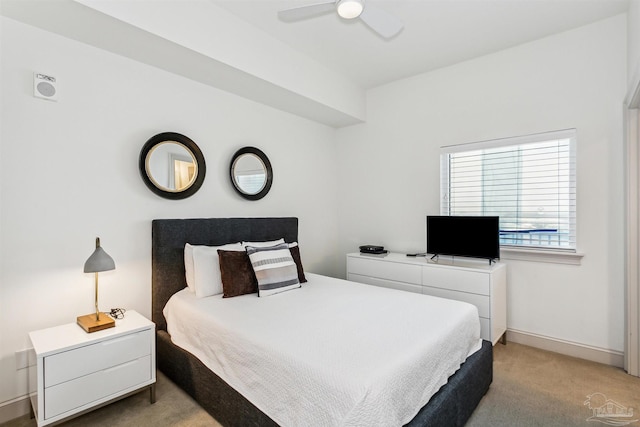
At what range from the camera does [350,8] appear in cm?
199

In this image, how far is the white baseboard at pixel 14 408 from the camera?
1.95 metres

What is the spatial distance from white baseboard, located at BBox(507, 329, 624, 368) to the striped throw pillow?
7.03 ft

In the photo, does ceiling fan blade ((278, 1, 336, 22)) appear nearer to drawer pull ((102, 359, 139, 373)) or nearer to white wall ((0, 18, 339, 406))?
white wall ((0, 18, 339, 406))

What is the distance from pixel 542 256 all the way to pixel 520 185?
0.68 metres

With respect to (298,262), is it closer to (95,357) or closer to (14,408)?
(95,357)

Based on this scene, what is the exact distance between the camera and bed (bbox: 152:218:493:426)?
1624 millimetres

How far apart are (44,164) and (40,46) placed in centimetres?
77

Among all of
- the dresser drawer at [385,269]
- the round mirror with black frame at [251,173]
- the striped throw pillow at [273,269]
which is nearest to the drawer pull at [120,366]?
the striped throw pillow at [273,269]

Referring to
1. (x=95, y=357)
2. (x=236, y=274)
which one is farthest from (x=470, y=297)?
(x=95, y=357)

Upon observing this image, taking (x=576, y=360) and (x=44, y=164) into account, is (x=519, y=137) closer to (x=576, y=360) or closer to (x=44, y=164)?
(x=576, y=360)

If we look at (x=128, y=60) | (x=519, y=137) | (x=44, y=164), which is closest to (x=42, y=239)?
(x=44, y=164)

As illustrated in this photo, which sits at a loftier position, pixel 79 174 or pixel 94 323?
pixel 79 174

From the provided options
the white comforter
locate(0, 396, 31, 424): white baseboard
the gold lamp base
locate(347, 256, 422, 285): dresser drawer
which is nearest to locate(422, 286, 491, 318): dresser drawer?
locate(347, 256, 422, 285): dresser drawer

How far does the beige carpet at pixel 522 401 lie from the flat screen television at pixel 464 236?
3.15 ft
